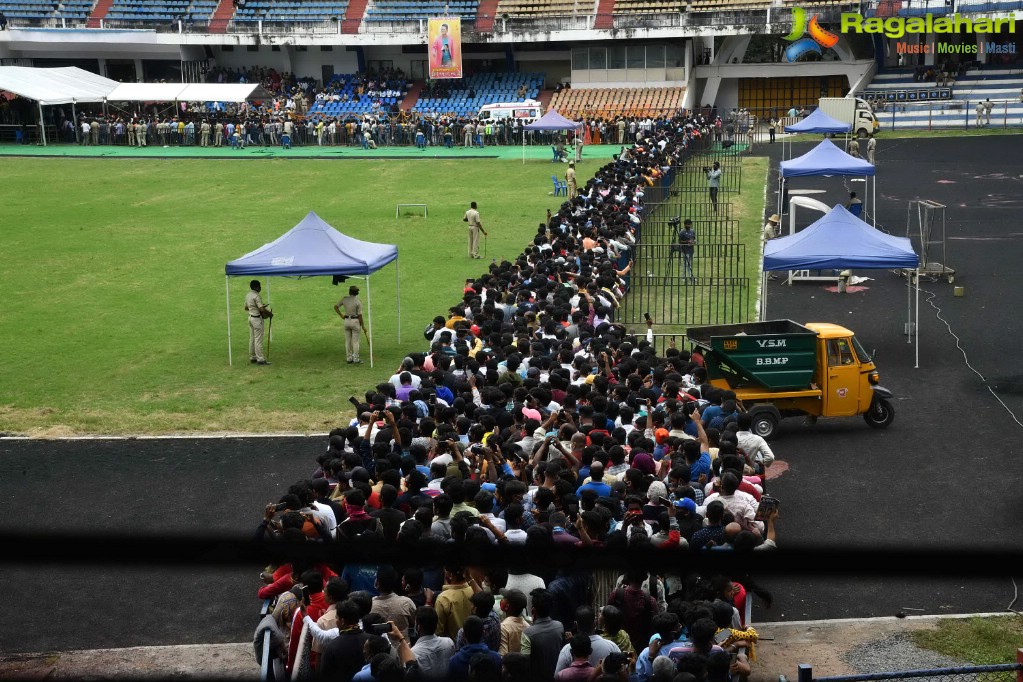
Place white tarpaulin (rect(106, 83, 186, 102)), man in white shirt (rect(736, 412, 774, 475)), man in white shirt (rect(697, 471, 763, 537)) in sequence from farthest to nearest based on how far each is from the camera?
white tarpaulin (rect(106, 83, 186, 102)) < man in white shirt (rect(736, 412, 774, 475)) < man in white shirt (rect(697, 471, 763, 537))

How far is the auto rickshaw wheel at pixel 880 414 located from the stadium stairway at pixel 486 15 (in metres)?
42.9

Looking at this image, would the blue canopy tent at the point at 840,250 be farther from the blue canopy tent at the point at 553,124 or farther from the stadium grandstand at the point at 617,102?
the stadium grandstand at the point at 617,102

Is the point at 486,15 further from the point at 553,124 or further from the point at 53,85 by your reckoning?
the point at 53,85

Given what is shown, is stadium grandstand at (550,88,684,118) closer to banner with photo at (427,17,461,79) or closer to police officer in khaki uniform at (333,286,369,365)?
banner with photo at (427,17,461,79)

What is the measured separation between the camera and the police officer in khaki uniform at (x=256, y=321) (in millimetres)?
16406

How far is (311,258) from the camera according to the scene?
1581 cm

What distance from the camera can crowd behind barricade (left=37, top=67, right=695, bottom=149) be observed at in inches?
1876

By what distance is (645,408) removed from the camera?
10859 millimetres

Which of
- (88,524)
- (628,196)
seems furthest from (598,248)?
(88,524)

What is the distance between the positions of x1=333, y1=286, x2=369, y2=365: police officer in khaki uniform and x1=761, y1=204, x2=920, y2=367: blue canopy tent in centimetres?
565

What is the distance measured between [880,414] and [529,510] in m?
6.92

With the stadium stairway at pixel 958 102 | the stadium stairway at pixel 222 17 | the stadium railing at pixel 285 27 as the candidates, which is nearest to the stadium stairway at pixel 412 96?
the stadium railing at pixel 285 27

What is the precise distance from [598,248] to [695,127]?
2380 cm

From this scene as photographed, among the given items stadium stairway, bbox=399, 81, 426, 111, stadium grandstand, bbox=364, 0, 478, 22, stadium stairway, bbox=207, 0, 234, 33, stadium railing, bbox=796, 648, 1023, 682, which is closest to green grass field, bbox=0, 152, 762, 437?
stadium railing, bbox=796, 648, 1023, 682
